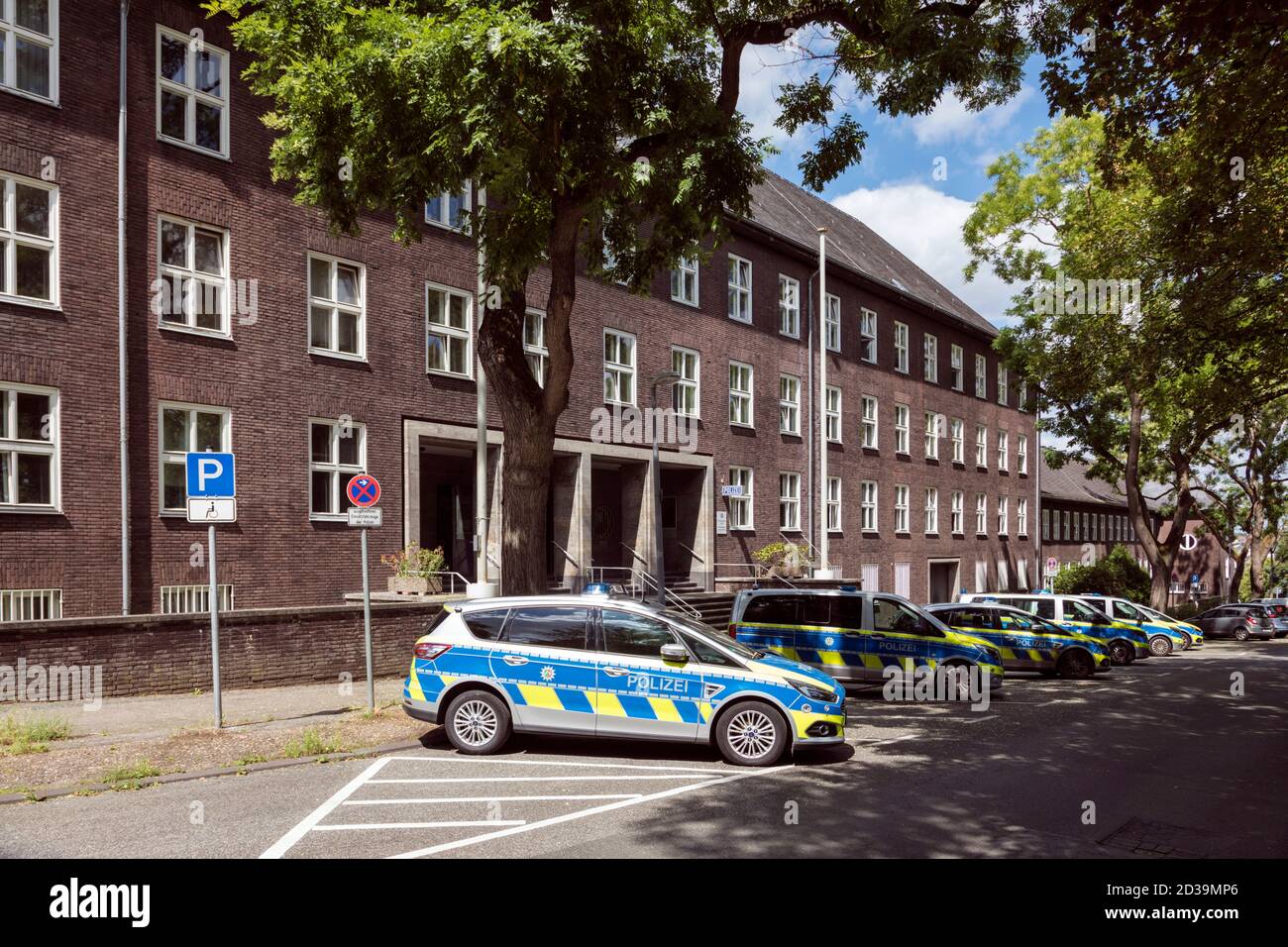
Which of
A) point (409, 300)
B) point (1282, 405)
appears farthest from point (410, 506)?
point (1282, 405)

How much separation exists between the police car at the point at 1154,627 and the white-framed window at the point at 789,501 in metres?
8.91

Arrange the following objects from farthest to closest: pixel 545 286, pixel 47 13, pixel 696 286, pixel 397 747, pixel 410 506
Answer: pixel 696 286 < pixel 545 286 < pixel 410 506 < pixel 47 13 < pixel 397 747

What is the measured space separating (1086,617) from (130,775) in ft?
67.1

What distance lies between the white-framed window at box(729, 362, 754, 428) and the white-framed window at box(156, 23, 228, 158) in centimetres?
1618

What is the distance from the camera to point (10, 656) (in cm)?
1270

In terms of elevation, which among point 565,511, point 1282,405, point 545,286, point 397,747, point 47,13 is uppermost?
point 47,13

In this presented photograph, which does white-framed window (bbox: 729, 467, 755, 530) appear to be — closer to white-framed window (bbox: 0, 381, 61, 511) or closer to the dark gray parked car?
white-framed window (bbox: 0, 381, 61, 511)

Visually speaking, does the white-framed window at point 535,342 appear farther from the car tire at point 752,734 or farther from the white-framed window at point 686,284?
the car tire at point 752,734

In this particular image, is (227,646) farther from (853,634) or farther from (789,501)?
(789,501)

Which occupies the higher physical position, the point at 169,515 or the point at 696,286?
the point at 696,286

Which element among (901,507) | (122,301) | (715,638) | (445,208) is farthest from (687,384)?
(715,638)

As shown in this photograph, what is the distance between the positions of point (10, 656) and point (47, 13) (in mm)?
9575

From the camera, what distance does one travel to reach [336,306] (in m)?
19.2

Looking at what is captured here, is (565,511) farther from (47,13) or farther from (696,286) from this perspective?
(47,13)
